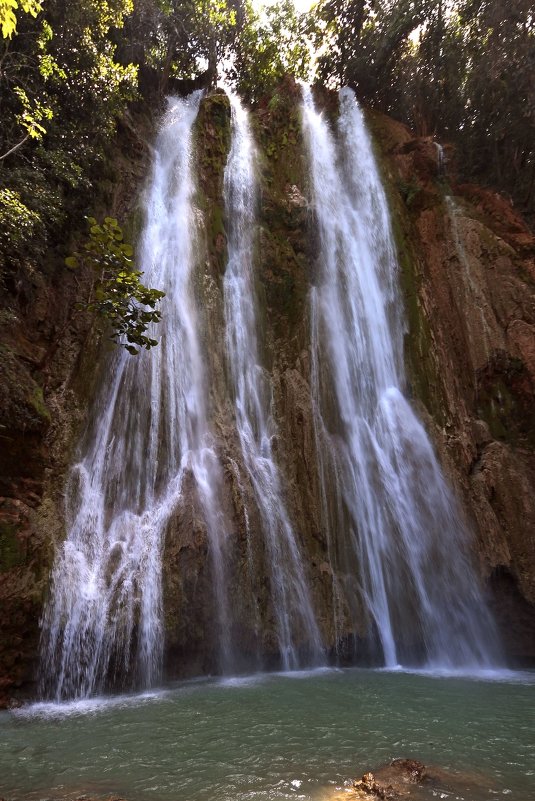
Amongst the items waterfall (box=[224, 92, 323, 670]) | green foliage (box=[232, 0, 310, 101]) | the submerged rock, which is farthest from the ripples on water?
green foliage (box=[232, 0, 310, 101])

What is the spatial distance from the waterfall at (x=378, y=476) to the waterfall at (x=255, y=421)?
740mm

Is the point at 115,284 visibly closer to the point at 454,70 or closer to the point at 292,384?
the point at 292,384

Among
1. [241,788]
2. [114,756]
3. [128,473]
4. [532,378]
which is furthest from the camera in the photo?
[532,378]

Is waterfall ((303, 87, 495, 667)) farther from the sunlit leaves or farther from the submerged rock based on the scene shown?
the sunlit leaves

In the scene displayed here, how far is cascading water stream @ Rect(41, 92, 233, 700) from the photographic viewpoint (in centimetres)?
696

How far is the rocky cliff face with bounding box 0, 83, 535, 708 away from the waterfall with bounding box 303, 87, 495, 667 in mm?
350

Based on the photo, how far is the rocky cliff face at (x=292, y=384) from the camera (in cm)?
784

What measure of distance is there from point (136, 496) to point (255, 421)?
292 centimetres

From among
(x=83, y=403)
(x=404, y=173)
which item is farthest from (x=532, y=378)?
(x=83, y=403)

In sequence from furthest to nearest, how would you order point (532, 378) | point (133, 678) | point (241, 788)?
point (532, 378) < point (133, 678) < point (241, 788)

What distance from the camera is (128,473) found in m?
8.93

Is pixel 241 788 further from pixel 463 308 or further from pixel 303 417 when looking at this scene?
pixel 463 308

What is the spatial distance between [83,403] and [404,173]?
11713 millimetres

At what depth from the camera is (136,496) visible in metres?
8.73
